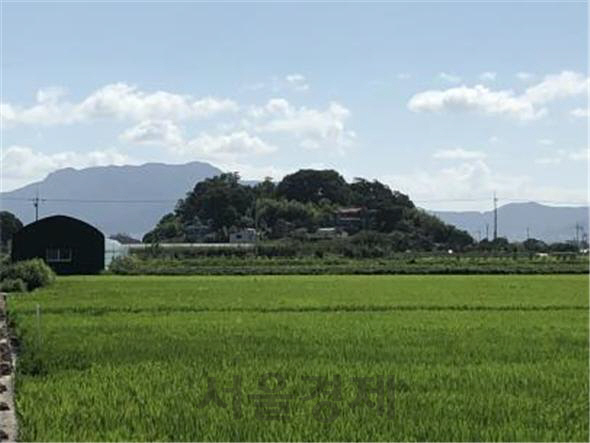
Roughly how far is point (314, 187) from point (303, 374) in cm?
9691

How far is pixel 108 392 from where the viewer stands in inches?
313

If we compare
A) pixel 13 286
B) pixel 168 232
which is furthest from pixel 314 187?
pixel 13 286

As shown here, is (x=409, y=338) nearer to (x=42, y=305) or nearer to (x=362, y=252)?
(x=42, y=305)

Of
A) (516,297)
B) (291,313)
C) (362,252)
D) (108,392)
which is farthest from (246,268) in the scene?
(108,392)

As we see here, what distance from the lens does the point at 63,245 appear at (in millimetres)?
51719

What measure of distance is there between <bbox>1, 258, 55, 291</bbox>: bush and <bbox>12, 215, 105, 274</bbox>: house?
18180mm

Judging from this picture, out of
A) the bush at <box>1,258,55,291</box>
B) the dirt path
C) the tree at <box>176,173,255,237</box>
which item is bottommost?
the dirt path

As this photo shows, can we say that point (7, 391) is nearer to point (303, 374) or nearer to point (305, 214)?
point (303, 374)

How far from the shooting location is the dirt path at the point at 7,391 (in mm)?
6621

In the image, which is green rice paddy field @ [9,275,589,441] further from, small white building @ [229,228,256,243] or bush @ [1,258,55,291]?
small white building @ [229,228,256,243]

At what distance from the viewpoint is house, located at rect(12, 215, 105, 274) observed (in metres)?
51.5

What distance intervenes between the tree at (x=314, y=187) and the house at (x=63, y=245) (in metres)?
52.6

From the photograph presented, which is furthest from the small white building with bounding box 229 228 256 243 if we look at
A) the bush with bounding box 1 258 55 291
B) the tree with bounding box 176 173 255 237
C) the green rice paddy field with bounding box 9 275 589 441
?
the green rice paddy field with bounding box 9 275 589 441

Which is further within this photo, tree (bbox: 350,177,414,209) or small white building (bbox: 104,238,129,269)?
tree (bbox: 350,177,414,209)
